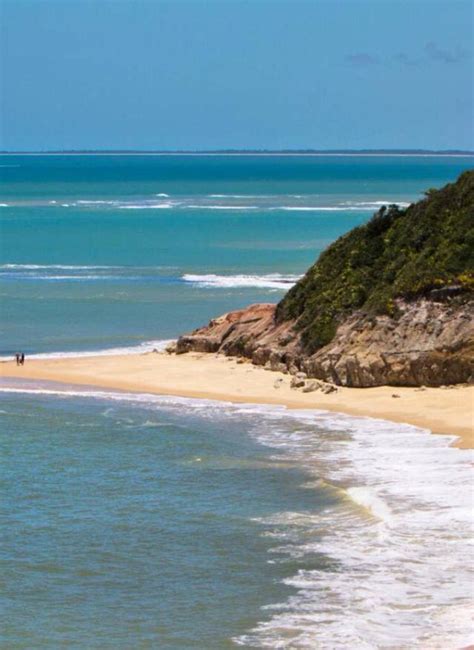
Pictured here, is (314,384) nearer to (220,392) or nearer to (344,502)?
(220,392)

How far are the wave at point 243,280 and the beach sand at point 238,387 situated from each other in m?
18.4

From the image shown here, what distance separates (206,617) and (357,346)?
16.1m

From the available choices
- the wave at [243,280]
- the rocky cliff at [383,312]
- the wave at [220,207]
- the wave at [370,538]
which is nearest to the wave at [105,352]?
the rocky cliff at [383,312]

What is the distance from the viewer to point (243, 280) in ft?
200

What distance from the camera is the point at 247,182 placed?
188m

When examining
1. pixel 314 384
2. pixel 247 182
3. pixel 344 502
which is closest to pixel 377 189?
pixel 247 182

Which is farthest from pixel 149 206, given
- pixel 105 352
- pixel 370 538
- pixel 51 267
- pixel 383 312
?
pixel 370 538

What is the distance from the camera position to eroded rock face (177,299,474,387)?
3225 centimetres

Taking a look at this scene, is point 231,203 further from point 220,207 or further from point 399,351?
point 399,351

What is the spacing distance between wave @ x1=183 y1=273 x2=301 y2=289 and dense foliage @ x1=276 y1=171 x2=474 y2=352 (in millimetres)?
18724

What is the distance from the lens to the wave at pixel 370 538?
1778 cm

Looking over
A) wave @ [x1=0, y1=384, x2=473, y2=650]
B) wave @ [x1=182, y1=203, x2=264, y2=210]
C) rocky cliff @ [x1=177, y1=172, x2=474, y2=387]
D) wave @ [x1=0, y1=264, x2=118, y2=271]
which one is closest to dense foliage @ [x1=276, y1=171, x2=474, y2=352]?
rocky cliff @ [x1=177, y1=172, x2=474, y2=387]

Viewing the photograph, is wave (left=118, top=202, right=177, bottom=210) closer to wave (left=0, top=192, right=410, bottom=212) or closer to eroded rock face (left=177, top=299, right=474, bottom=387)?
wave (left=0, top=192, right=410, bottom=212)

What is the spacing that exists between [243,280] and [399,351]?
92.8ft
